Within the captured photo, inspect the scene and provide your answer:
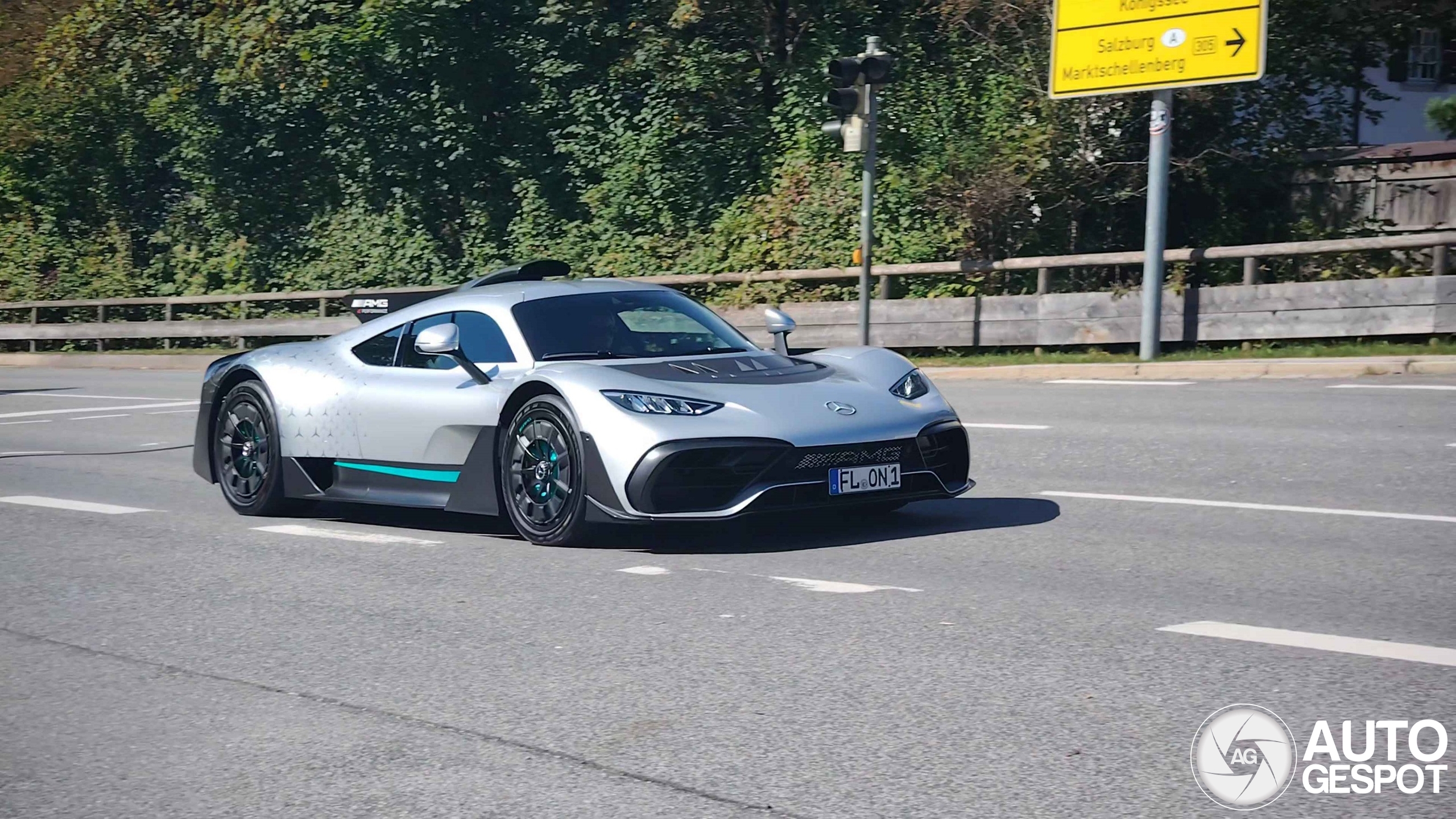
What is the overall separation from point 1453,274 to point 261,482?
507 inches

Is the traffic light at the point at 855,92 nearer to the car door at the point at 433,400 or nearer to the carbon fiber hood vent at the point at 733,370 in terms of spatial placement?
the car door at the point at 433,400

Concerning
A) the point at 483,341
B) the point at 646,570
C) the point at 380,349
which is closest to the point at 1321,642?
the point at 646,570

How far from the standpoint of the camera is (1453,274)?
1727cm

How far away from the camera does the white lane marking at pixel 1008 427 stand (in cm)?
1256

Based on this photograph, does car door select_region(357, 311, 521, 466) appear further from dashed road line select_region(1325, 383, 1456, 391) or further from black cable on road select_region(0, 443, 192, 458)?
dashed road line select_region(1325, 383, 1456, 391)

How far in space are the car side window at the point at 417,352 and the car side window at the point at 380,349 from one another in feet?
0.18

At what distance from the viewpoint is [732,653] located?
18.4 ft

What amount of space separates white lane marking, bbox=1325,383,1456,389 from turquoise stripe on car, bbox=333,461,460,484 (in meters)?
8.78

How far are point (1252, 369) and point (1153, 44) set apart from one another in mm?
4545

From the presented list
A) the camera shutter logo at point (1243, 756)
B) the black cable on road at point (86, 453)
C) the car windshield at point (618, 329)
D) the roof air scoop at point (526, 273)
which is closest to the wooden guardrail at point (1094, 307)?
the black cable on road at point (86, 453)

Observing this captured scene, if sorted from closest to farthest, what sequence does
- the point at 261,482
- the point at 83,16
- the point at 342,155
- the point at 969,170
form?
the point at 261,482
the point at 969,170
the point at 342,155
the point at 83,16

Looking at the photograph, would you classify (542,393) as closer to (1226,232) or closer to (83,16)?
(1226,232)

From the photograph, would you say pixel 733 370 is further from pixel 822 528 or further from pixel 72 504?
pixel 72 504

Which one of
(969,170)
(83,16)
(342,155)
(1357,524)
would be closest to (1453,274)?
(969,170)
